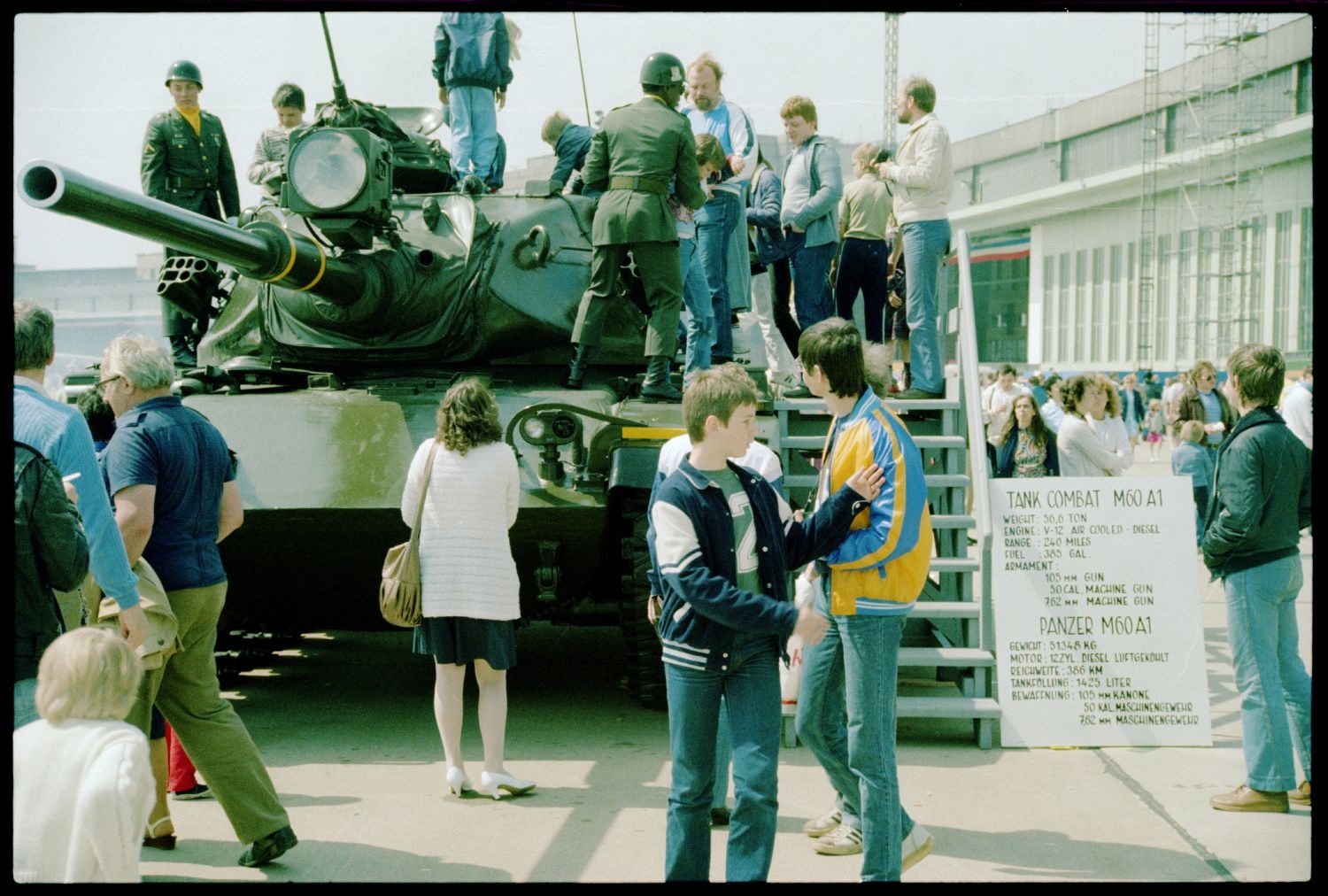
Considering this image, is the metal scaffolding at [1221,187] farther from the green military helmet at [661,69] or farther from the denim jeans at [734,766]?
the denim jeans at [734,766]

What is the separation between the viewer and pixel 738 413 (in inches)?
168

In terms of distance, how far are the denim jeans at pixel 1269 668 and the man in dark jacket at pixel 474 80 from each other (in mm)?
5483

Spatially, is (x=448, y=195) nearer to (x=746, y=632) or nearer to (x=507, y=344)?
(x=507, y=344)

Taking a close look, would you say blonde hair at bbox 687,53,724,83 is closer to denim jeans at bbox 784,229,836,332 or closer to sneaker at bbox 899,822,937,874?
denim jeans at bbox 784,229,836,332

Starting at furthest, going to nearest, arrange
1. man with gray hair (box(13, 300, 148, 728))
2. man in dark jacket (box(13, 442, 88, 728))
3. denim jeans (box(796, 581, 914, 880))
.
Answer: denim jeans (box(796, 581, 914, 880)) < man with gray hair (box(13, 300, 148, 728)) < man in dark jacket (box(13, 442, 88, 728))

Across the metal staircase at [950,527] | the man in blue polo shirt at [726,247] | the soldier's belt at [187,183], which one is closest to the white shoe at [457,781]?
the metal staircase at [950,527]

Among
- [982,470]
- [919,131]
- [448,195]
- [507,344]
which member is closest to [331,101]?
[448,195]

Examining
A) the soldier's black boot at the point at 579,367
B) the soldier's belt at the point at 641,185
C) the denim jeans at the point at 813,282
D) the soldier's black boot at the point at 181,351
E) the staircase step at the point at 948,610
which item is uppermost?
the soldier's belt at the point at 641,185

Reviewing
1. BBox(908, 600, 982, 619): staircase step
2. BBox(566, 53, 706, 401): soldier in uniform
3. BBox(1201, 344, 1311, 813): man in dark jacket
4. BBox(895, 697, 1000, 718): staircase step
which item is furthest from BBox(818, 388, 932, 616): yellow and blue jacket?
BBox(566, 53, 706, 401): soldier in uniform

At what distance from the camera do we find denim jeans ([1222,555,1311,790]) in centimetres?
562

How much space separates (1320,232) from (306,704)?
5542 millimetres

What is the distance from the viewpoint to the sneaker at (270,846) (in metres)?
4.97

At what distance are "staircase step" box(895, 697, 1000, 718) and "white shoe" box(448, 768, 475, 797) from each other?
2018 millimetres

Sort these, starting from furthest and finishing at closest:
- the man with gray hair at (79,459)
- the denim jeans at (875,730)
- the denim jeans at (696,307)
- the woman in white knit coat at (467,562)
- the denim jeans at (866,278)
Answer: the denim jeans at (866,278) < the denim jeans at (696,307) < the woman in white knit coat at (467,562) < the denim jeans at (875,730) < the man with gray hair at (79,459)
